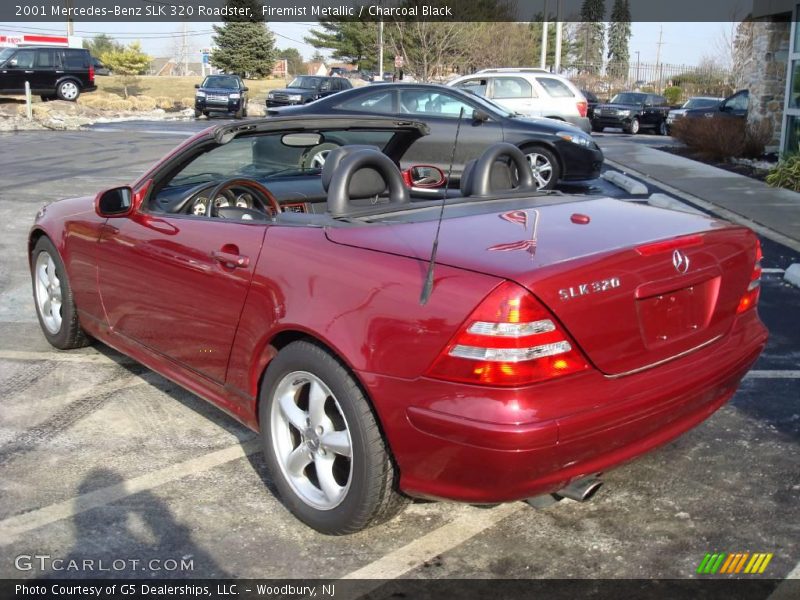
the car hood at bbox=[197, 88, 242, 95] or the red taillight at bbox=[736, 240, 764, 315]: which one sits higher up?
the car hood at bbox=[197, 88, 242, 95]

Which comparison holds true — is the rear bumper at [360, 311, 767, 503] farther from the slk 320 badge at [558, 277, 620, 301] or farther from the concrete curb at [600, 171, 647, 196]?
the concrete curb at [600, 171, 647, 196]

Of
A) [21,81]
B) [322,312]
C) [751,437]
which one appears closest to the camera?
[322,312]

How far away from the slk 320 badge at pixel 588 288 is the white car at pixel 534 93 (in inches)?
573

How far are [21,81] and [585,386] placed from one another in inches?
1367

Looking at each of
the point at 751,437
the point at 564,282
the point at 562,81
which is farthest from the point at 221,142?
the point at 562,81

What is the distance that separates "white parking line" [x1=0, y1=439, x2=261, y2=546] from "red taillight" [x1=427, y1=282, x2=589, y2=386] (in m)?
1.61

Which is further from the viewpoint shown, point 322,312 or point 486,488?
point 322,312

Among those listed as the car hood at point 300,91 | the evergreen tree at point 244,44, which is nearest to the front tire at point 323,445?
the car hood at point 300,91

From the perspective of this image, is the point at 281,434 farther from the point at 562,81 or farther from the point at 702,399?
the point at 562,81

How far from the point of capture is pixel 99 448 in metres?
4.01

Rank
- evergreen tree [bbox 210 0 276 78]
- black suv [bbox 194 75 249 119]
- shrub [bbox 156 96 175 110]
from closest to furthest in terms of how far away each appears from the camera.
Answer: black suv [bbox 194 75 249 119] → shrub [bbox 156 96 175 110] → evergreen tree [bbox 210 0 276 78]

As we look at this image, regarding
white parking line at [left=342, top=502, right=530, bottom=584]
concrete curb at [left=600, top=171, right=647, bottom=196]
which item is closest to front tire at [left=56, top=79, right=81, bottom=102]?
concrete curb at [left=600, top=171, right=647, bottom=196]

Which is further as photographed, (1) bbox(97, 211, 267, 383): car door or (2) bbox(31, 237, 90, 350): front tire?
(2) bbox(31, 237, 90, 350): front tire

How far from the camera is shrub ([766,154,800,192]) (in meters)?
12.2
